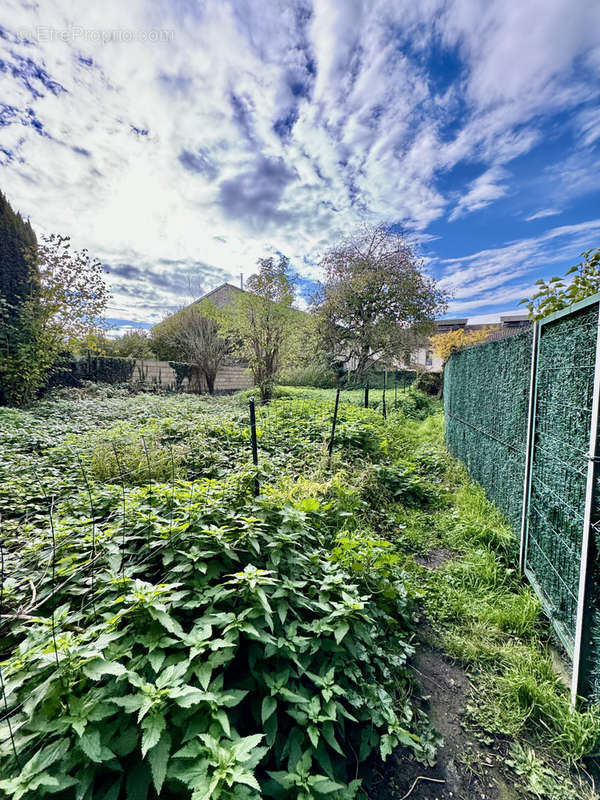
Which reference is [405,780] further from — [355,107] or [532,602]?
[355,107]

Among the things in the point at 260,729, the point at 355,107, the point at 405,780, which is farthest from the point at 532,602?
the point at 355,107

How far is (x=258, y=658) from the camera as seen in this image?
4.47 ft

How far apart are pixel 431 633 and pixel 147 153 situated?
718cm

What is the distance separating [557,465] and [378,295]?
1323cm

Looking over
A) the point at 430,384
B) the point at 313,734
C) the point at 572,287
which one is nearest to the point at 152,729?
the point at 313,734

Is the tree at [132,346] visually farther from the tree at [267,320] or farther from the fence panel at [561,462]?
the fence panel at [561,462]

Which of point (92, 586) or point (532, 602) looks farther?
point (532, 602)

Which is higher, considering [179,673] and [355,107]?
[355,107]

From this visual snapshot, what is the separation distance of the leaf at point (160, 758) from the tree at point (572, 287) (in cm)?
335

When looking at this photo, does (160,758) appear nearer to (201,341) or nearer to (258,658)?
(258,658)

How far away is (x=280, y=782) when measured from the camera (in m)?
1.08

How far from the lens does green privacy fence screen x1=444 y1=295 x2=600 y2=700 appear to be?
1552 millimetres

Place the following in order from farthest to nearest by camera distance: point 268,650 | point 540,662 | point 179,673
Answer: point 540,662, point 268,650, point 179,673

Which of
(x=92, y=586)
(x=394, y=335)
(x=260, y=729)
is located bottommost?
(x=260, y=729)
